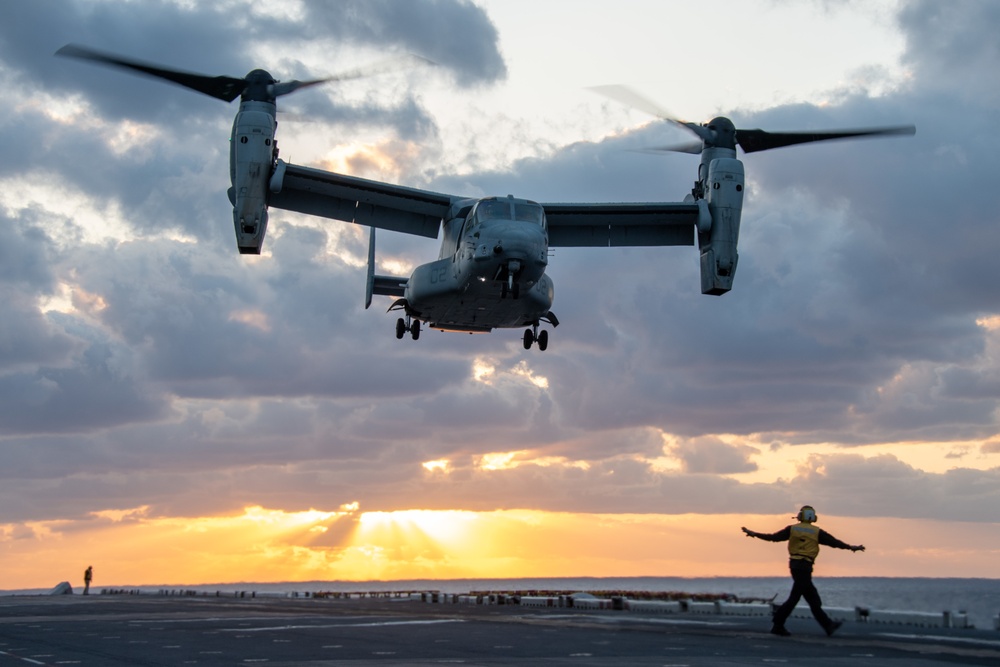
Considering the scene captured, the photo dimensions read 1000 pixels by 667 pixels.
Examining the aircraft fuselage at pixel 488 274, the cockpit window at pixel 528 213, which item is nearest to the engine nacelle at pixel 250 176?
the aircraft fuselage at pixel 488 274

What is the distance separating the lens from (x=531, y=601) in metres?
33.5

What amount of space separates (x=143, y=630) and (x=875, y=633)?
50.5 ft

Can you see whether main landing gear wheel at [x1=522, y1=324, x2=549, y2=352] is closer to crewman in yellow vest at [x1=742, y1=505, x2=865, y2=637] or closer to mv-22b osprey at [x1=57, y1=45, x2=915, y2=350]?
mv-22b osprey at [x1=57, y1=45, x2=915, y2=350]

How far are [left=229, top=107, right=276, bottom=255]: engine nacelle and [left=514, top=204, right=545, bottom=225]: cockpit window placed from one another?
7.62 metres

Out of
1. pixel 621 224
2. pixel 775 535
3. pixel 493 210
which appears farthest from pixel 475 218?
pixel 775 535

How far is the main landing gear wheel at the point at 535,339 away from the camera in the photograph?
36500 millimetres

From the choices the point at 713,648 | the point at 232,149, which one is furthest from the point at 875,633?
the point at 232,149

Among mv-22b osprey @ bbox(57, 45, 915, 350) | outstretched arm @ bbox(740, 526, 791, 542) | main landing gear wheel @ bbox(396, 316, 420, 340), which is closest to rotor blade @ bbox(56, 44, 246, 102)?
mv-22b osprey @ bbox(57, 45, 915, 350)

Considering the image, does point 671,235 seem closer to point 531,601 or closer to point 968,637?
point 531,601

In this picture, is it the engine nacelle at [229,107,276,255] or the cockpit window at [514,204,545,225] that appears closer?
the cockpit window at [514,204,545,225]

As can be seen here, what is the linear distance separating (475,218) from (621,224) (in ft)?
34.2

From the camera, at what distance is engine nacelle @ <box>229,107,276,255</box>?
30.4 m

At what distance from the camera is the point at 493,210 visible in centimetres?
3036

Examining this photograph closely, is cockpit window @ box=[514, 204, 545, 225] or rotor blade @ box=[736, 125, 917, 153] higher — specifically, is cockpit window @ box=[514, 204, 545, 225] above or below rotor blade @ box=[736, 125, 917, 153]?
below
